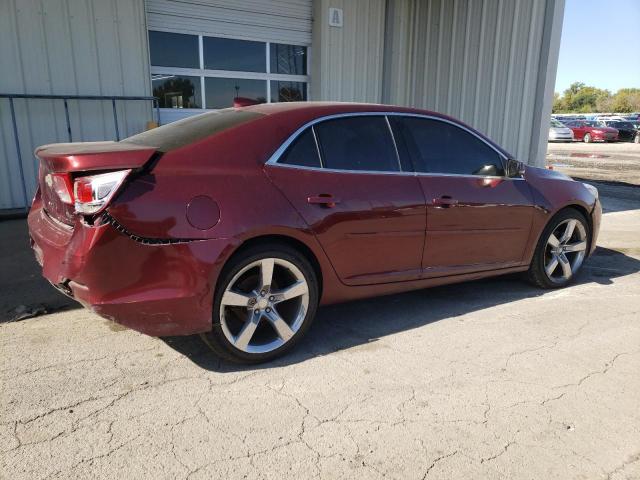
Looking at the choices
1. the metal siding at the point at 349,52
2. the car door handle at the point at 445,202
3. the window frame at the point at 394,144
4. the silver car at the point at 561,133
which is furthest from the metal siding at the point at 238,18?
the silver car at the point at 561,133

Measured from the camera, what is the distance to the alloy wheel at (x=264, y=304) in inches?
122

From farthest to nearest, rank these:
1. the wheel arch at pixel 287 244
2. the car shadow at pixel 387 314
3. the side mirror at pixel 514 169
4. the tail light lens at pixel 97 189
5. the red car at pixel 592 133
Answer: the red car at pixel 592 133, the side mirror at pixel 514 169, the car shadow at pixel 387 314, the wheel arch at pixel 287 244, the tail light lens at pixel 97 189

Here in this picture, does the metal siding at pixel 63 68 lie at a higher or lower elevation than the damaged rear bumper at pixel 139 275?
higher

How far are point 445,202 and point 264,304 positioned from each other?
5.24 feet

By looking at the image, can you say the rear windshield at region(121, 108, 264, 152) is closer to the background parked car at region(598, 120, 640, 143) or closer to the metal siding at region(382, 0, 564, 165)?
the metal siding at region(382, 0, 564, 165)

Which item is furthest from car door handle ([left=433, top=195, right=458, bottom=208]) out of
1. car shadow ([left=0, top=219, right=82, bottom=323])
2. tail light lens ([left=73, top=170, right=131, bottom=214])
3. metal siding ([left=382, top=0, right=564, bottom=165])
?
metal siding ([left=382, top=0, right=564, bottom=165])

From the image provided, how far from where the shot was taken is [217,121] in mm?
3477

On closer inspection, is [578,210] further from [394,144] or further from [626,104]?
[626,104]

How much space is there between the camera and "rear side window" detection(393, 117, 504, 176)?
12.8 feet

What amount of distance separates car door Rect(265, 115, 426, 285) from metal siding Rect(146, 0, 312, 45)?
5.57 meters

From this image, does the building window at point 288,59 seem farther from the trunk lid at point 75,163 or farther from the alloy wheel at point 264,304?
the alloy wheel at point 264,304

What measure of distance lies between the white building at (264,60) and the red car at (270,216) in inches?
170

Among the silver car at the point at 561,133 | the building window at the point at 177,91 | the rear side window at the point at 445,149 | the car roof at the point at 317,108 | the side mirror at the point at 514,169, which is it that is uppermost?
the building window at the point at 177,91

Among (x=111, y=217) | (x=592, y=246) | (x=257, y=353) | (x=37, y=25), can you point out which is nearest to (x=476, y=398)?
(x=257, y=353)
